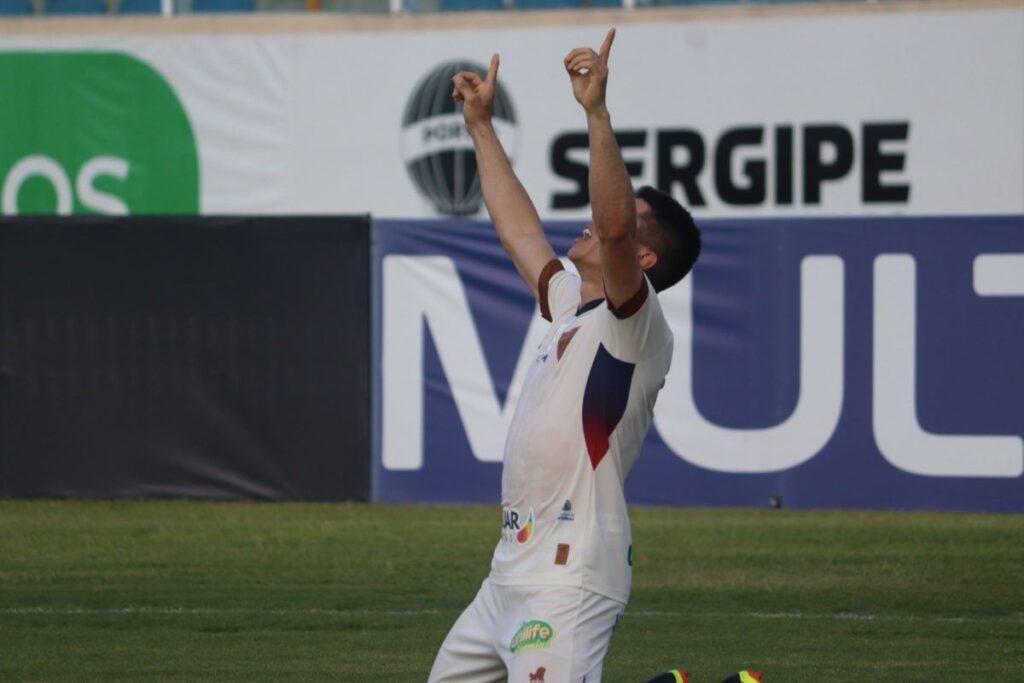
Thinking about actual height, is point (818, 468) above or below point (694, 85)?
below

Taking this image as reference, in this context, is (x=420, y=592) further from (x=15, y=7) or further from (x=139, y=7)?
(x=15, y=7)

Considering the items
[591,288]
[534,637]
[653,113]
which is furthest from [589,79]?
[653,113]

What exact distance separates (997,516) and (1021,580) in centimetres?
254

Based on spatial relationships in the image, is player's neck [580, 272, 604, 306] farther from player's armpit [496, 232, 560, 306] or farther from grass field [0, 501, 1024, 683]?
grass field [0, 501, 1024, 683]

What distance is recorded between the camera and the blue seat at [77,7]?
2219 centimetres

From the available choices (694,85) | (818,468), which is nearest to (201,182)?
(694,85)

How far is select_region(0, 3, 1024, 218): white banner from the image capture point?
19.7 m

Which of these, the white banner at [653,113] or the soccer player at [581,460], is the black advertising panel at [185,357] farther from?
the soccer player at [581,460]

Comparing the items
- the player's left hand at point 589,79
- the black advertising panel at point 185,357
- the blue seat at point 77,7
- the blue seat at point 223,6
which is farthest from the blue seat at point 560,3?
the player's left hand at point 589,79

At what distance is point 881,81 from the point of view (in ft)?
65.2

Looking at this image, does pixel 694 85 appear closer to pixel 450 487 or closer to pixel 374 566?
pixel 450 487

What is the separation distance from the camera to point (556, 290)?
19.6 ft

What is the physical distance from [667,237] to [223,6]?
676 inches

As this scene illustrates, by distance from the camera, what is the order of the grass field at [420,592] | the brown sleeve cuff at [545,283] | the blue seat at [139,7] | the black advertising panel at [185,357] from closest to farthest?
the brown sleeve cuff at [545,283] → the grass field at [420,592] → the black advertising panel at [185,357] → the blue seat at [139,7]
